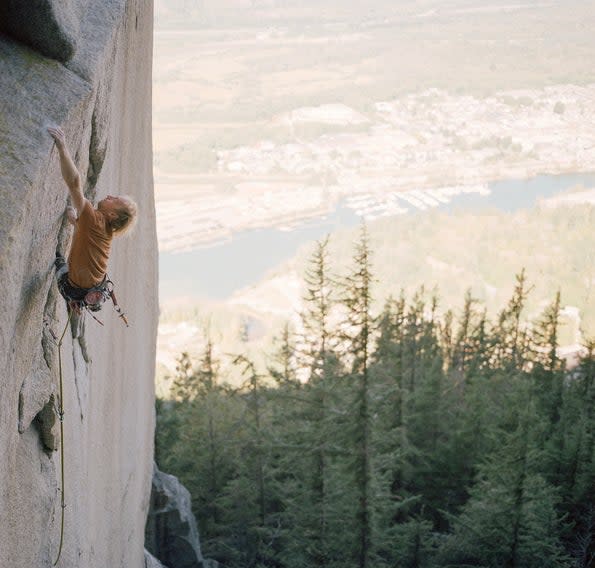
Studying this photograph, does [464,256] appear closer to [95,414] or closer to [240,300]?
[240,300]

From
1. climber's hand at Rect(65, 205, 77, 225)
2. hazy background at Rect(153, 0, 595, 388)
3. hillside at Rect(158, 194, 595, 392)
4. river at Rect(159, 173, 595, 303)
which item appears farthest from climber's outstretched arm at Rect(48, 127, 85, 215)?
river at Rect(159, 173, 595, 303)

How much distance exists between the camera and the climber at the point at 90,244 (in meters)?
6.23

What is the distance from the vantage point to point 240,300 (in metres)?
78.0

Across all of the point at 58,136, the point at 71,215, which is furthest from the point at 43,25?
the point at 71,215

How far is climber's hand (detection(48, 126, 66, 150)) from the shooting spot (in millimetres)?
5500

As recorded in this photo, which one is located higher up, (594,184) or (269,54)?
→ (269,54)

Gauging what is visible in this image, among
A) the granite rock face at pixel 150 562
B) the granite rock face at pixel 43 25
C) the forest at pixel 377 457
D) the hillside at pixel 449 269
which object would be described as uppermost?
the hillside at pixel 449 269

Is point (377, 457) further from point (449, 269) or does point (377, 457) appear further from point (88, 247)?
point (449, 269)

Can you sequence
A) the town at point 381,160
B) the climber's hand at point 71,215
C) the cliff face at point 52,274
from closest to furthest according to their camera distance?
the cliff face at point 52,274 < the climber's hand at point 71,215 < the town at point 381,160

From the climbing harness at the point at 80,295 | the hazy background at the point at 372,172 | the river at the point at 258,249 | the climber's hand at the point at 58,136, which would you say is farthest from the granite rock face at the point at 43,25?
the river at the point at 258,249

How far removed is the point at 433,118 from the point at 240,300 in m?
93.8

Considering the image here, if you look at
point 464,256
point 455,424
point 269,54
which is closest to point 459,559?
point 455,424

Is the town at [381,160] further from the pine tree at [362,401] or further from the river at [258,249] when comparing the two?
the pine tree at [362,401]

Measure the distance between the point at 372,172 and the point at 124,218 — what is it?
129 m
